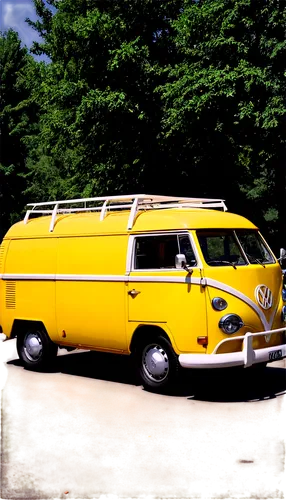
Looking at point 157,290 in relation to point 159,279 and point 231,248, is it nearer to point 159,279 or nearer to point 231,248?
point 159,279

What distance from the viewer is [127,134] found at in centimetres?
2572

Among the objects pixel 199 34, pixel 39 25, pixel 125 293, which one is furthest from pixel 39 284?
pixel 39 25

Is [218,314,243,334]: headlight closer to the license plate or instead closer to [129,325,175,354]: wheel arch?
the license plate

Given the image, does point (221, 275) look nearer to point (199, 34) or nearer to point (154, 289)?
point (154, 289)

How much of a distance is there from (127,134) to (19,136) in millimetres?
18473

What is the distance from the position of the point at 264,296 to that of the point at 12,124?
3494 cm

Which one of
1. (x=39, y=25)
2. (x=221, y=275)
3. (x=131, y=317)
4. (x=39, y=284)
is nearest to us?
(x=221, y=275)

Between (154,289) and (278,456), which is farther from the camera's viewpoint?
(154,289)

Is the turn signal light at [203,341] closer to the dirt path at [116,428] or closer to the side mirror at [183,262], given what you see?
the dirt path at [116,428]

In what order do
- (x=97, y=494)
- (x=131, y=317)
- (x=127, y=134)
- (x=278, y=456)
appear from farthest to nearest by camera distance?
(x=127, y=134)
(x=131, y=317)
(x=278, y=456)
(x=97, y=494)

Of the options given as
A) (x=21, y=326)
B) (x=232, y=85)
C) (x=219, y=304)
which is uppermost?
(x=232, y=85)

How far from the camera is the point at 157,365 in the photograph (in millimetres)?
9328

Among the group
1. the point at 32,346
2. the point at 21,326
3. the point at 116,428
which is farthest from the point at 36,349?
the point at 116,428

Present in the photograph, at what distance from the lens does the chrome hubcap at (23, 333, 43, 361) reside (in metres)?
11.4
